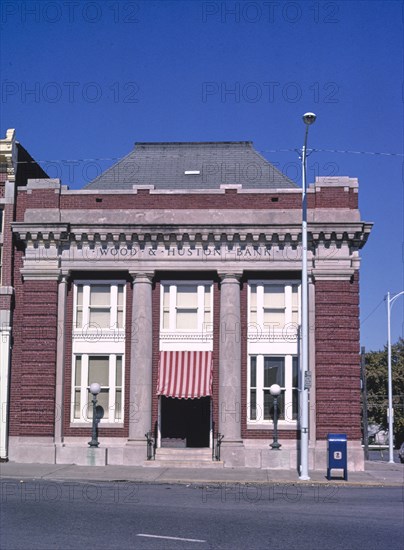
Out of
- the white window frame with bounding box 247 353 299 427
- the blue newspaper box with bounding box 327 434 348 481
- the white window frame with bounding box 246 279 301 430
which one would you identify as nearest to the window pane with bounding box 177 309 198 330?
the white window frame with bounding box 246 279 301 430

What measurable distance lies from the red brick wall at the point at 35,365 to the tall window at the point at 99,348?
919mm

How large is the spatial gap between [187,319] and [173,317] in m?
0.50

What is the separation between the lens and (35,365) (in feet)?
98.8

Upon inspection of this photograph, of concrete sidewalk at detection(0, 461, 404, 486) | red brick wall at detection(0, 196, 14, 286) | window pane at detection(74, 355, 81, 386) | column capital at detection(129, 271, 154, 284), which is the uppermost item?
red brick wall at detection(0, 196, 14, 286)

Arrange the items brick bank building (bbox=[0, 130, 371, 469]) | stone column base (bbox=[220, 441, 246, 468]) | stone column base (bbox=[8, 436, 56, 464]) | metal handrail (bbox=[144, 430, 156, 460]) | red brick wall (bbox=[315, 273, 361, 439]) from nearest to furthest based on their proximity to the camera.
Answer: stone column base (bbox=[220, 441, 246, 468]), red brick wall (bbox=[315, 273, 361, 439]), metal handrail (bbox=[144, 430, 156, 460]), stone column base (bbox=[8, 436, 56, 464]), brick bank building (bbox=[0, 130, 371, 469])

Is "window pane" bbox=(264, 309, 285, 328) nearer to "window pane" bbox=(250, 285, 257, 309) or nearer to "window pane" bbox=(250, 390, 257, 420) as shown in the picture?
"window pane" bbox=(250, 285, 257, 309)

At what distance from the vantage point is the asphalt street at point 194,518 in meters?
12.5

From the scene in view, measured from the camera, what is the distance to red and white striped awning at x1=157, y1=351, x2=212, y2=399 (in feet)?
98.3

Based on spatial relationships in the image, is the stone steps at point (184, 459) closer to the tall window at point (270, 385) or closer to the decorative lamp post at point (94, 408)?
the decorative lamp post at point (94, 408)

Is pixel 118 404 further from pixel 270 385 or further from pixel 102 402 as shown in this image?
pixel 270 385

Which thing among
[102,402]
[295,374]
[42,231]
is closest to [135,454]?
[102,402]

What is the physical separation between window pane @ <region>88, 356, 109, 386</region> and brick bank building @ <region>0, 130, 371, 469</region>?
5 centimetres

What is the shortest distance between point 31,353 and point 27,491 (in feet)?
36.6

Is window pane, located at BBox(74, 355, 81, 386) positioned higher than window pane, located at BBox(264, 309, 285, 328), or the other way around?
window pane, located at BBox(264, 309, 285, 328)
